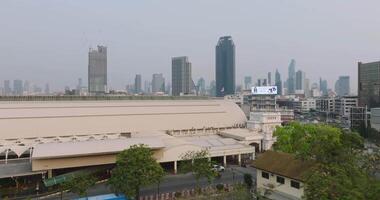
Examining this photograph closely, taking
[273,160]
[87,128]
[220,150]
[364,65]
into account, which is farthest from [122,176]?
[364,65]

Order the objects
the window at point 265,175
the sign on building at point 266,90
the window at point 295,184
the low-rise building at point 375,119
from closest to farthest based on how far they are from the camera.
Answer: the window at point 295,184 → the window at point 265,175 → the sign on building at point 266,90 → the low-rise building at point 375,119

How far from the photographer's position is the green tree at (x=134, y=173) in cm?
2794

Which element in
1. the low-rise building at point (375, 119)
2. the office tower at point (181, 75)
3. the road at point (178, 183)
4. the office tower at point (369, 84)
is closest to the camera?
the road at point (178, 183)

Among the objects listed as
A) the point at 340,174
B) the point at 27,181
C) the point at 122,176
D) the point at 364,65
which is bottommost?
the point at 27,181

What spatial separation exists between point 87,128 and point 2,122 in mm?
11535

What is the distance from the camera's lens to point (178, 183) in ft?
126

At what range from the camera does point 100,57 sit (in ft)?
502

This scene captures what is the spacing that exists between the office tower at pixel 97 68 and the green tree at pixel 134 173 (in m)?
123

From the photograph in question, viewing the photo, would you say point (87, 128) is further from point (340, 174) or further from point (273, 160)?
point (340, 174)

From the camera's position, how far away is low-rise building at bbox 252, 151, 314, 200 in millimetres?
27188

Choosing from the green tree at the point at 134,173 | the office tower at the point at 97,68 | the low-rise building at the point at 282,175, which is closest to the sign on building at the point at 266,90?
the low-rise building at the point at 282,175

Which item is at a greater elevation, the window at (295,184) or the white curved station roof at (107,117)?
the white curved station roof at (107,117)

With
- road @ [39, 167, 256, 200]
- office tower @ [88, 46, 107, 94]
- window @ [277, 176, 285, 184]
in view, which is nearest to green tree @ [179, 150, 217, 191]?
road @ [39, 167, 256, 200]

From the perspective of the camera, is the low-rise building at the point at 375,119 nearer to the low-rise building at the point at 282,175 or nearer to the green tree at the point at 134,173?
the low-rise building at the point at 282,175
